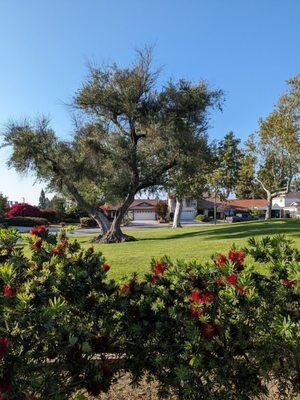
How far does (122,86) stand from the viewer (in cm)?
2164

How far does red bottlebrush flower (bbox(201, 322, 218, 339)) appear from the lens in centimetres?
318

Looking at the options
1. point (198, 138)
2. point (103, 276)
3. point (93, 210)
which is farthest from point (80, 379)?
point (93, 210)

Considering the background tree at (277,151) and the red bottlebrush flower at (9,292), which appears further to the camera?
the background tree at (277,151)

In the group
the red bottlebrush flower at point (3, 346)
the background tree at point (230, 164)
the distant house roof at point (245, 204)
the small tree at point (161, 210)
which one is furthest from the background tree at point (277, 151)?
the distant house roof at point (245, 204)

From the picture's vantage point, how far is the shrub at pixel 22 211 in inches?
2144

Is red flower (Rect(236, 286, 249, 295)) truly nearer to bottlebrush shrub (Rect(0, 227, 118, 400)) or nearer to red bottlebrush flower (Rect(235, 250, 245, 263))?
red bottlebrush flower (Rect(235, 250, 245, 263))

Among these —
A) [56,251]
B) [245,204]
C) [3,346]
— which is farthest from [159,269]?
[245,204]

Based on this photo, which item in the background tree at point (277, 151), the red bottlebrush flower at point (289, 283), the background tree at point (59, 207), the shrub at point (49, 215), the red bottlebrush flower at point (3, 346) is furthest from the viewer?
the background tree at point (59, 207)

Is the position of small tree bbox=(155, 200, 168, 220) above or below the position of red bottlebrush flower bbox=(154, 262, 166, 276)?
above

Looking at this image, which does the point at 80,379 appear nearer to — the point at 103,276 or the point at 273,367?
the point at 103,276

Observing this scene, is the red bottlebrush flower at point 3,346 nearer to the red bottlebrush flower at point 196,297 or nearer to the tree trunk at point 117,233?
the red bottlebrush flower at point 196,297

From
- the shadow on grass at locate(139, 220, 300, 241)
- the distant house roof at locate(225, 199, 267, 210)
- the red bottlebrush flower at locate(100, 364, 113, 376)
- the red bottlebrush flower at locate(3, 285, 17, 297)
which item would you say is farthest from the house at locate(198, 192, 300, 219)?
the red bottlebrush flower at locate(3, 285, 17, 297)

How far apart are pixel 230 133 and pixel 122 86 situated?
33.6 metres

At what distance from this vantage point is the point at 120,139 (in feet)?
73.6
